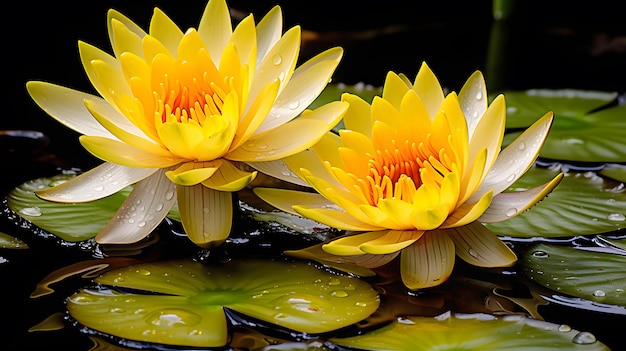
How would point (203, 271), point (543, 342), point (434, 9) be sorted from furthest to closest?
1. point (434, 9)
2. point (203, 271)
3. point (543, 342)

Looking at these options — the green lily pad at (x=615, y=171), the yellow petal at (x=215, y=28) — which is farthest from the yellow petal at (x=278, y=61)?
the green lily pad at (x=615, y=171)

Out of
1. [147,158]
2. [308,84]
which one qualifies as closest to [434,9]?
[308,84]

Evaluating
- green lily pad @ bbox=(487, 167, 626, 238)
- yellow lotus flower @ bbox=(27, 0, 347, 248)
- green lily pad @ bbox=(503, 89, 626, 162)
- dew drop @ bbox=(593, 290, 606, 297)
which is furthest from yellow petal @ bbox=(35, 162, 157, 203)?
green lily pad @ bbox=(503, 89, 626, 162)

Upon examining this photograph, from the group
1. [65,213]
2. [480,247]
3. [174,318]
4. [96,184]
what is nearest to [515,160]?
[480,247]

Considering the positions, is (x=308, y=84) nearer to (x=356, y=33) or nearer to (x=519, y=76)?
(x=519, y=76)

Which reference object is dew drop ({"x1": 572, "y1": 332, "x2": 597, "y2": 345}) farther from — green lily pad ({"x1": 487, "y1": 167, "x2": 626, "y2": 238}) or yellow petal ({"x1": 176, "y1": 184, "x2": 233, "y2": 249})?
yellow petal ({"x1": 176, "y1": 184, "x2": 233, "y2": 249})

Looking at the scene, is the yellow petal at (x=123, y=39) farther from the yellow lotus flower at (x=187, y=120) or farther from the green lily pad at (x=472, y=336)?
the green lily pad at (x=472, y=336)

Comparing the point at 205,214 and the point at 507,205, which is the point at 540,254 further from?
the point at 205,214
